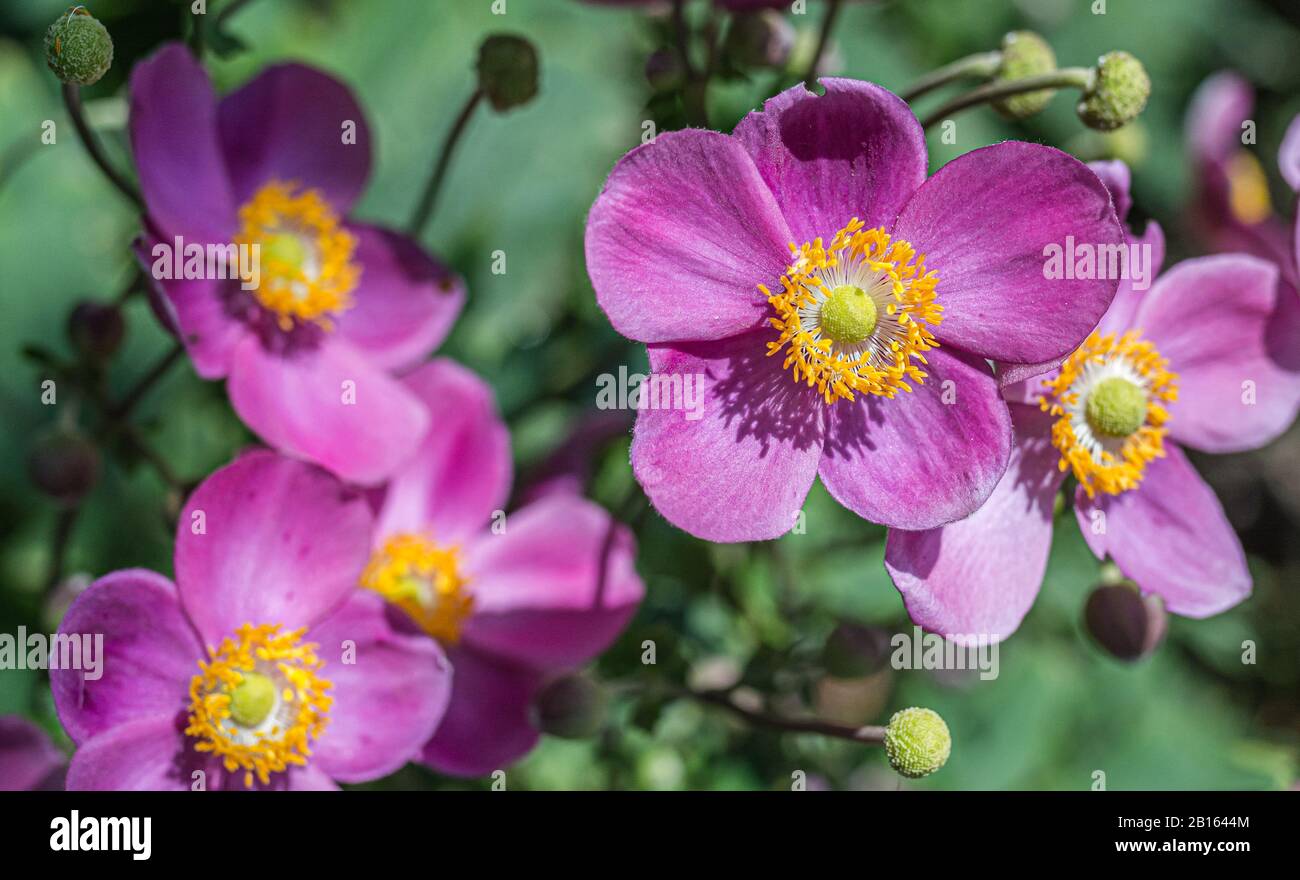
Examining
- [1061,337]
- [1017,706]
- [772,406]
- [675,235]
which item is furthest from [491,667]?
[1017,706]

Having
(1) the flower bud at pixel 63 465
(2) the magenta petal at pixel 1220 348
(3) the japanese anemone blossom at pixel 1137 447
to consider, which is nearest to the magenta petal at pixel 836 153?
(3) the japanese anemone blossom at pixel 1137 447

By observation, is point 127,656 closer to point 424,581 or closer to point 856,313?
point 424,581

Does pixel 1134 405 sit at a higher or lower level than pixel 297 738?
higher

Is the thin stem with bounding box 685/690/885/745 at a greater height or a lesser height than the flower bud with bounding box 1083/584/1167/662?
lesser

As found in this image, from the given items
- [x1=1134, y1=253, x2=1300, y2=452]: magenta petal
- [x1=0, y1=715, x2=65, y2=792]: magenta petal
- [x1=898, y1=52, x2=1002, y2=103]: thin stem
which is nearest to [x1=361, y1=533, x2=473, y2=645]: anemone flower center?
[x1=0, y1=715, x2=65, y2=792]: magenta petal

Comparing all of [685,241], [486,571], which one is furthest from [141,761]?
[685,241]

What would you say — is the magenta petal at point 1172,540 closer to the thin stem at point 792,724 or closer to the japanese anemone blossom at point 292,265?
the thin stem at point 792,724

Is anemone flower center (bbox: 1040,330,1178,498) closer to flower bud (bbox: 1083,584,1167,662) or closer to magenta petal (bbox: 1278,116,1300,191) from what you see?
flower bud (bbox: 1083,584,1167,662)
